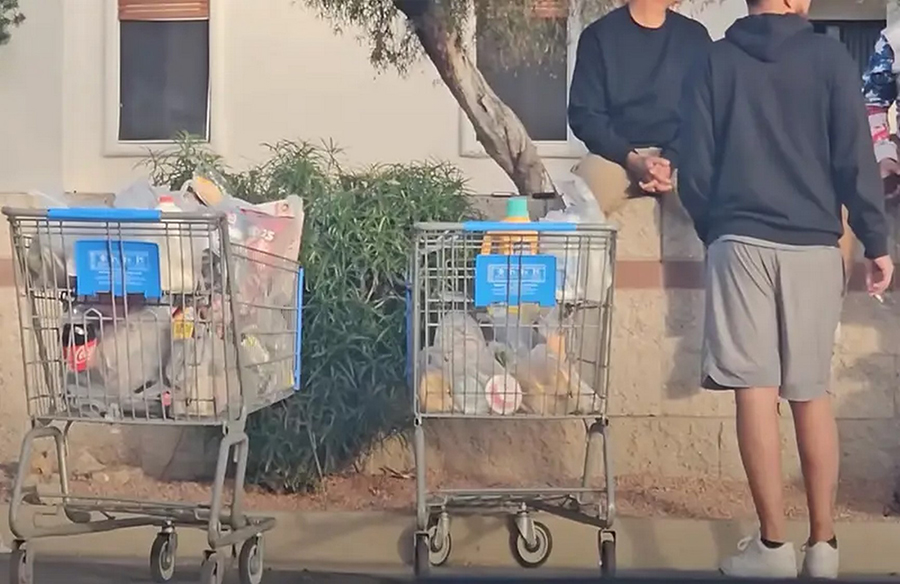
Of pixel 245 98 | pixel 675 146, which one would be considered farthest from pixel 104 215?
pixel 245 98

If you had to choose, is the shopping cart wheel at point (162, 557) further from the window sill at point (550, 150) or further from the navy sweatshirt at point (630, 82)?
the window sill at point (550, 150)

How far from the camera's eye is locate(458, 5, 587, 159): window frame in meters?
7.11

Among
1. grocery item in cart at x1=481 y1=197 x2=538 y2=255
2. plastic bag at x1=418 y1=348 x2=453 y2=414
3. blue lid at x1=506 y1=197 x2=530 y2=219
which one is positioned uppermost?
blue lid at x1=506 y1=197 x2=530 y2=219

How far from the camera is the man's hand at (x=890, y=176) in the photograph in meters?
5.91

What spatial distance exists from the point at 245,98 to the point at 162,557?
4823 mm

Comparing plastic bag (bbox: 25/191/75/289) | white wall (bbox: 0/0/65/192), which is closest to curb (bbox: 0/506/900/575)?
plastic bag (bbox: 25/191/75/289)

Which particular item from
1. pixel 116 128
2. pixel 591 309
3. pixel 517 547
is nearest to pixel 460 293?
pixel 591 309

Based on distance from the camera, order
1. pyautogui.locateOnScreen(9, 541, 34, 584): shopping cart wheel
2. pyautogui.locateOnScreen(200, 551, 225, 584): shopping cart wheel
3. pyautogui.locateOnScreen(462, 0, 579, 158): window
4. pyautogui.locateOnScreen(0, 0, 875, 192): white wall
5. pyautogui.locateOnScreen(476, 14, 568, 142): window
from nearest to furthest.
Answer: pyautogui.locateOnScreen(200, 551, 225, 584): shopping cart wheel
pyautogui.locateOnScreen(9, 541, 34, 584): shopping cart wheel
pyautogui.locateOnScreen(462, 0, 579, 158): window
pyautogui.locateOnScreen(476, 14, 568, 142): window
pyautogui.locateOnScreen(0, 0, 875, 192): white wall

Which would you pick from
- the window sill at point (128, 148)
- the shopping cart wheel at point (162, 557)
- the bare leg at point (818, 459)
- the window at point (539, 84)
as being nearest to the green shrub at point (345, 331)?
the shopping cart wheel at point (162, 557)

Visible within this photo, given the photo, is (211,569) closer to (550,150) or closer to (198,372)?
(198,372)

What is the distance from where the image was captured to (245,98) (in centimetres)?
911

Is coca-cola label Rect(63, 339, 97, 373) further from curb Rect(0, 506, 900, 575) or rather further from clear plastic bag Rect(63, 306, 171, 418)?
curb Rect(0, 506, 900, 575)

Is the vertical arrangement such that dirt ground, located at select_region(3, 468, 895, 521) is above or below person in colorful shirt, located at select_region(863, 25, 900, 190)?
below

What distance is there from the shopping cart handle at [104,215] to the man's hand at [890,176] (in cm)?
325
